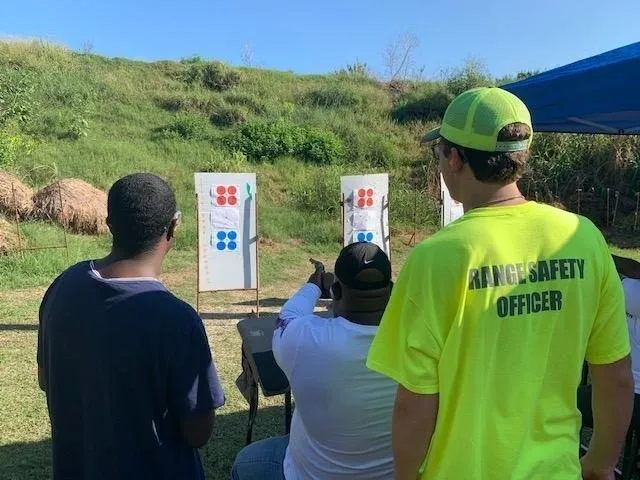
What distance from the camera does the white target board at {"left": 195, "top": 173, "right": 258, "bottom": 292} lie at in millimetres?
6254

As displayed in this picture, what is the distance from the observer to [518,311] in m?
1.04

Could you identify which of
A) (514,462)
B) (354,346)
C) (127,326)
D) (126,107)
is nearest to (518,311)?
(514,462)

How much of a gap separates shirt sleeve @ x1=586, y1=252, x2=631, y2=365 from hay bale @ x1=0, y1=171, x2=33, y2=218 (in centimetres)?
1047

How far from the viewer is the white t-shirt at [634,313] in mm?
2133

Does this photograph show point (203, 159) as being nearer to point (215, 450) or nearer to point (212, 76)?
point (212, 76)

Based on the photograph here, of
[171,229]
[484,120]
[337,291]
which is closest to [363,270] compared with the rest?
[337,291]

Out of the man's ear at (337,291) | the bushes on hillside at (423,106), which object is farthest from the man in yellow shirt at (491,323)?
the bushes on hillside at (423,106)

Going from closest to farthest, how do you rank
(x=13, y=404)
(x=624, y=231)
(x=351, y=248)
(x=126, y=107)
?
(x=351, y=248)
(x=13, y=404)
(x=624, y=231)
(x=126, y=107)

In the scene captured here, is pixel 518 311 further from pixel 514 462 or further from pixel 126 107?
pixel 126 107

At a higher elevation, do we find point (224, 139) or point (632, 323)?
point (224, 139)

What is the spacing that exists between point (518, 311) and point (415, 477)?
1.21ft

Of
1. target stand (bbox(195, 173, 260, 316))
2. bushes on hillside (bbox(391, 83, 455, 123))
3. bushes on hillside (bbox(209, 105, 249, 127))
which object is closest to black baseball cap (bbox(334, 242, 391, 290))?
target stand (bbox(195, 173, 260, 316))

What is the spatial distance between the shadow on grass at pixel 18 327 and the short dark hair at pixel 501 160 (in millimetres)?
5369

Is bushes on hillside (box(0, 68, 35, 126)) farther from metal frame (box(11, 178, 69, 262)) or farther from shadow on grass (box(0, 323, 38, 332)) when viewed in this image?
shadow on grass (box(0, 323, 38, 332))
